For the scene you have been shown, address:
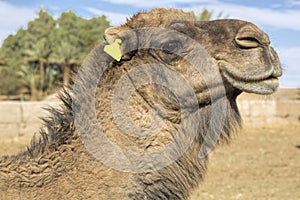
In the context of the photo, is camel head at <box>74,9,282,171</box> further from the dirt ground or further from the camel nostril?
the dirt ground

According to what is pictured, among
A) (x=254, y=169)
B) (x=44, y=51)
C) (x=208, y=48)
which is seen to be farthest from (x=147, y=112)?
(x=44, y=51)

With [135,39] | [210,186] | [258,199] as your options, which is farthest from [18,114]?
[135,39]

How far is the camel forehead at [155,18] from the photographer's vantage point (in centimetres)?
331

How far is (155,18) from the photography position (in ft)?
11.0

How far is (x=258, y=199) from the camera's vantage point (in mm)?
8008

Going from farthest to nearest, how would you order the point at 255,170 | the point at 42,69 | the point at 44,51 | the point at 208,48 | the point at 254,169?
the point at 44,51, the point at 42,69, the point at 254,169, the point at 255,170, the point at 208,48

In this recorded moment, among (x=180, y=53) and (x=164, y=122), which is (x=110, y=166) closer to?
(x=164, y=122)

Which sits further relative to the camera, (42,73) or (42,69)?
(42,69)

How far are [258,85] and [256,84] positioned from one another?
0.6 inches

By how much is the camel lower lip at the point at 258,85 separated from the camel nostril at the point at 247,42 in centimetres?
19

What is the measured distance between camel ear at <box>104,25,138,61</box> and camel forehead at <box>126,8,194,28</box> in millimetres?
73

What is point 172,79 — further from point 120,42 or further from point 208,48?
point 120,42

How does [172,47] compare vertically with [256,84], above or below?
above

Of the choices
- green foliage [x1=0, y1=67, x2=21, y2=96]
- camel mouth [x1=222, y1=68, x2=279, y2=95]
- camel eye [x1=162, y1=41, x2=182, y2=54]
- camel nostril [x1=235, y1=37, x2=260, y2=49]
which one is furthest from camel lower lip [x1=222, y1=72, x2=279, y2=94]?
green foliage [x1=0, y1=67, x2=21, y2=96]
